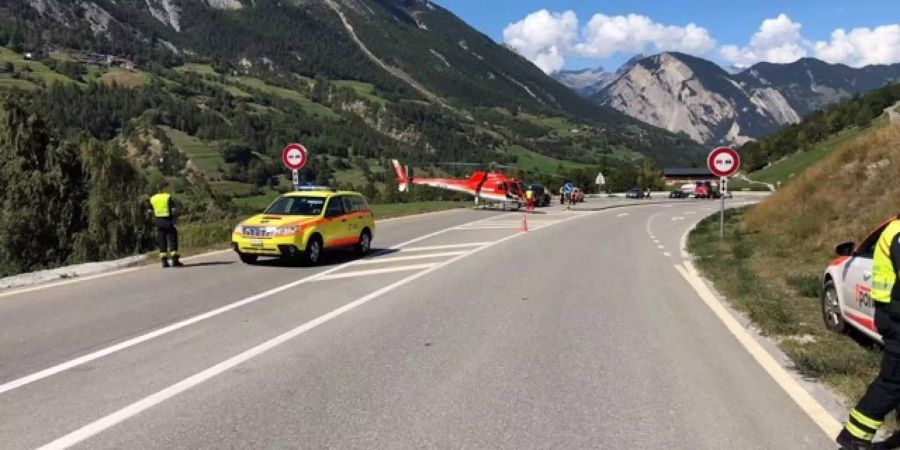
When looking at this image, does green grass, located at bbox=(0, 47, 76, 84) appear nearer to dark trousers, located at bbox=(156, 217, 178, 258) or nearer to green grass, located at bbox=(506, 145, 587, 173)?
green grass, located at bbox=(506, 145, 587, 173)

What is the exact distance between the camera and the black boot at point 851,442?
470cm

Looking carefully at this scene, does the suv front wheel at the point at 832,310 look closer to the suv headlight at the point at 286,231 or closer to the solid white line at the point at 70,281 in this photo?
the suv headlight at the point at 286,231

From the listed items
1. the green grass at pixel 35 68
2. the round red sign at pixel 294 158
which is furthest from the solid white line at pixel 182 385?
the green grass at pixel 35 68

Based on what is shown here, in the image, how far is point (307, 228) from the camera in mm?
15867

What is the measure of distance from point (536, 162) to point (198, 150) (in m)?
79.5

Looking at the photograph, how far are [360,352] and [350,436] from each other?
2562mm

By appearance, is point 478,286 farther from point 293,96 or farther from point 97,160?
point 293,96

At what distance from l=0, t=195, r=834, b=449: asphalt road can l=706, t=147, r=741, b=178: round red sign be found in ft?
31.3

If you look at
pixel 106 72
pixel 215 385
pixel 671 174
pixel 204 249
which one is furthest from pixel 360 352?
pixel 106 72

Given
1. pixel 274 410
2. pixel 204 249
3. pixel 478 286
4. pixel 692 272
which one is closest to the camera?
pixel 274 410

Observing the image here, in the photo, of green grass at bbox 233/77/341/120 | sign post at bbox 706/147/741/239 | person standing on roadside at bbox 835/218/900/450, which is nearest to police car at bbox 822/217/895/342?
person standing on roadside at bbox 835/218/900/450

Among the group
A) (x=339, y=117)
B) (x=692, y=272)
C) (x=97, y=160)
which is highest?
(x=339, y=117)

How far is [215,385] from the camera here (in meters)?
6.46

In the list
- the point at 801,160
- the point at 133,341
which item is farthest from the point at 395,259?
the point at 801,160
